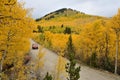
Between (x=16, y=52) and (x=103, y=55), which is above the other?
(x=16, y=52)

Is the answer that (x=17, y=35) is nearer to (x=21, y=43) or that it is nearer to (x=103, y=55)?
(x=21, y=43)

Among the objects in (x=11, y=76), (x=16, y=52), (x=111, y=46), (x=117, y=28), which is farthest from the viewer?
(x=111, y=46)

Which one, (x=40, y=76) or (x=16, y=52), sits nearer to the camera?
(x=16, y=52)

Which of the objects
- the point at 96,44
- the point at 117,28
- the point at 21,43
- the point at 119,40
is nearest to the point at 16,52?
the point at 21,43

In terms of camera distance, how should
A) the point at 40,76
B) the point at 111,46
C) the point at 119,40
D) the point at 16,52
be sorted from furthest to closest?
1. the point at 111,46
2. the point at 119,40
3. the point at 40,76
4. the point at 16,52

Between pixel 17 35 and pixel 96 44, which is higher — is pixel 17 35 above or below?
above

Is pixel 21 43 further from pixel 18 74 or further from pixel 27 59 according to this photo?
pixel 27 59

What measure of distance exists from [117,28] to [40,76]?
15706 mm

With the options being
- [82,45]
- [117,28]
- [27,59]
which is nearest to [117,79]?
[117,28]

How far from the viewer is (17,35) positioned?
31.2 meters

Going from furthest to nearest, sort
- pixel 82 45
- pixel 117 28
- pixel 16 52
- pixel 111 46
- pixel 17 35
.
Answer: pixel 82 45 < pixel 111 46 < pixel 117 28 < pixel 16 52 < pixel 17 35

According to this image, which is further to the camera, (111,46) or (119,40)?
(111,46)

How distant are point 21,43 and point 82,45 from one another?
35.4 metres

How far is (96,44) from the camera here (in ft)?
205
